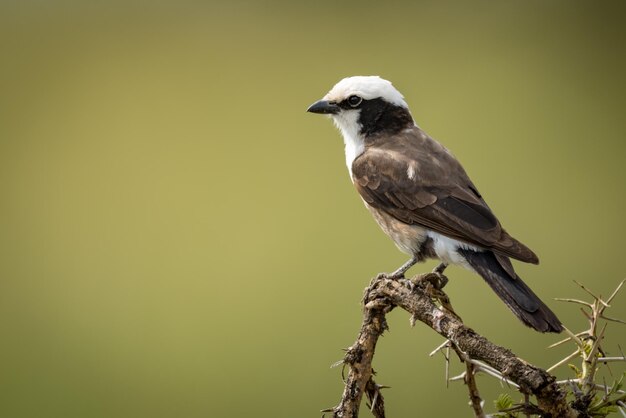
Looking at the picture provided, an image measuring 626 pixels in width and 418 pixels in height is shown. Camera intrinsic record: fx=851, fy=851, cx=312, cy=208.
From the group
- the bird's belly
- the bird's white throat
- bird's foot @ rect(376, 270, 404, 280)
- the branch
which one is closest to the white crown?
the bird's white throat

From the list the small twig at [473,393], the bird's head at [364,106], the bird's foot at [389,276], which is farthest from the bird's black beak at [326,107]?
the small twig at [473,393]

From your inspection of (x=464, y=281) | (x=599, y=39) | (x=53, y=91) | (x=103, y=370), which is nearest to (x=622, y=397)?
(x=464, y=281)

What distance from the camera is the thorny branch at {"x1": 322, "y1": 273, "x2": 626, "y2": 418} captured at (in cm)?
228

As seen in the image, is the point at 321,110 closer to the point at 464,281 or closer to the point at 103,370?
the point at 464,281

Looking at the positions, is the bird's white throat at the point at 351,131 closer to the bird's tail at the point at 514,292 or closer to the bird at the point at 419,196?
the bird at the point at 419,196

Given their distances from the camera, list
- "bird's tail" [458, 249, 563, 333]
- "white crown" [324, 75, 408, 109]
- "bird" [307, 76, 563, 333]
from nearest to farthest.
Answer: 1. "bird's tail" [458, 249, 563, 333]
2. "bird" [307, 76, 563, 333]
3. "white crown" [324, 75, 408, 109]

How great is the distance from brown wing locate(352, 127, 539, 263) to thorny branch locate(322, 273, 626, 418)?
71 centimetres

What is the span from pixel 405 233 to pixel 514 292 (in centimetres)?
111

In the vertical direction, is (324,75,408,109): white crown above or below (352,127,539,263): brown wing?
above

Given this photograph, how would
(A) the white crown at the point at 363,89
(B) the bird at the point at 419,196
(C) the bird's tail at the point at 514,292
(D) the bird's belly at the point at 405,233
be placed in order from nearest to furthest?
(C) the bird's tail at the point at 514,292 → (B) the bird at the point at 419,196 → (D) the bird's belly at the point at 405,233 → (A) the white crown at the point at 363,89

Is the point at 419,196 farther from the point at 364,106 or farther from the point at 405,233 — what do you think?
the point at 364,106

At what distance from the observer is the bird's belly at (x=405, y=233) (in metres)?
4.77

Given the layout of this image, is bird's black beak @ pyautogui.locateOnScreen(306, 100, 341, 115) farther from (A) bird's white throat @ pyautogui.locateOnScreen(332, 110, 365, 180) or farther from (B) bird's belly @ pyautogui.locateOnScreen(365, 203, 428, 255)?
(B) bird's belly @ pyautogui.locateOnScreen(365, 203, 428, 255)

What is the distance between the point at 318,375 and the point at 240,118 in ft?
14.6
